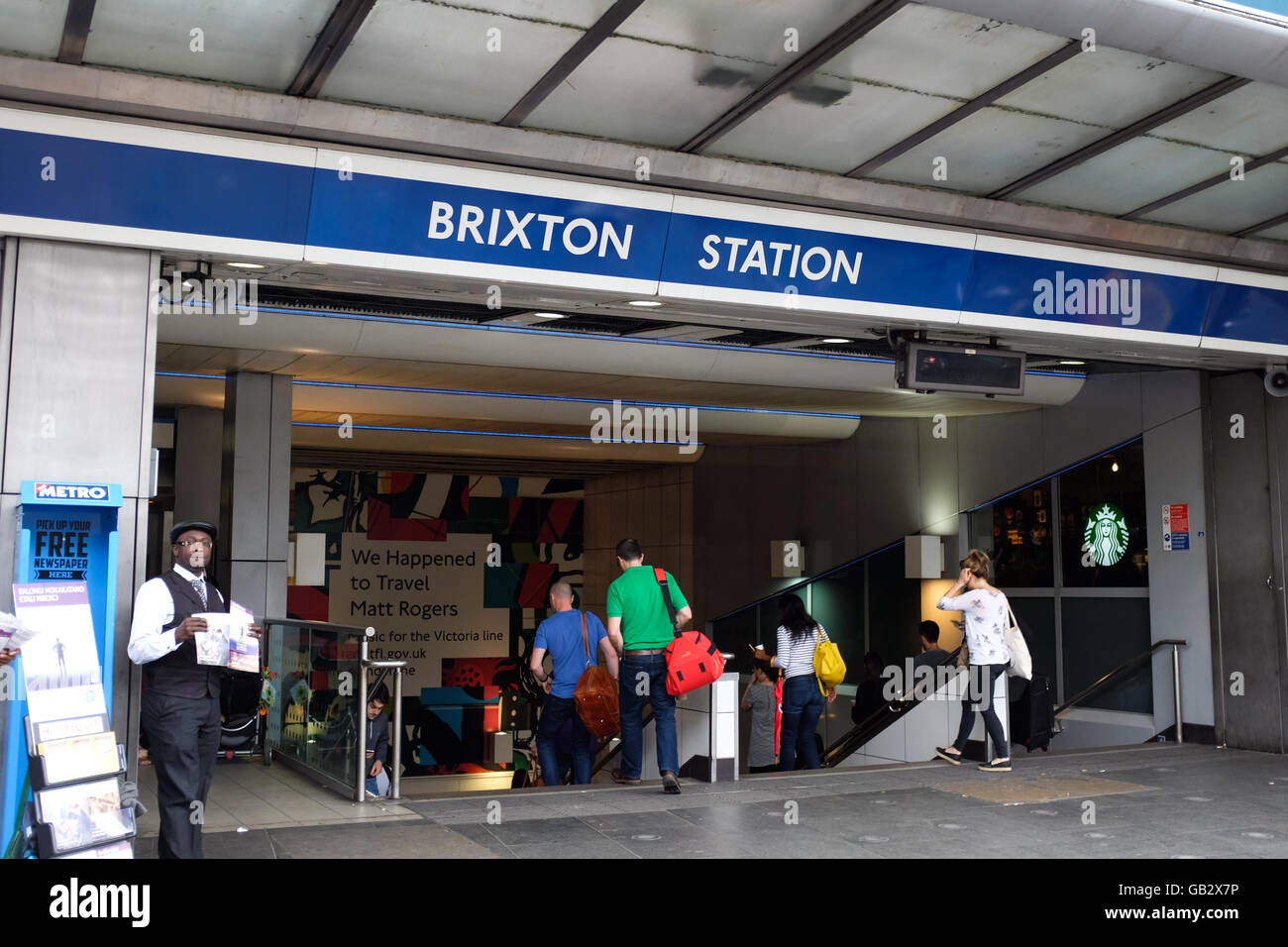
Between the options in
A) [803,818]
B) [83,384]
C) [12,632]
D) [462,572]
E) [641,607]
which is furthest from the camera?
[462,572]

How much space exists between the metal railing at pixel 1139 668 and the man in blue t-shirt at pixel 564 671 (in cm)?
547

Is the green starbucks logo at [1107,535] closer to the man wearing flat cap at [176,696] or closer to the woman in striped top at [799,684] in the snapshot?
the woman in striped top at [799,684]

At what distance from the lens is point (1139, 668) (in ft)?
36.5

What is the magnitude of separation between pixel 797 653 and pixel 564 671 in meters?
2.28

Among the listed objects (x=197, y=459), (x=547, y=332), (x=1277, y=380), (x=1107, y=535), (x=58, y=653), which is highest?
(x=547, y=332)

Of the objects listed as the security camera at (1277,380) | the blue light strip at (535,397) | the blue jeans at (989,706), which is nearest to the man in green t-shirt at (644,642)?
the blue jeans at (989,706)

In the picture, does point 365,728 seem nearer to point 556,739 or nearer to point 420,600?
point 556,739

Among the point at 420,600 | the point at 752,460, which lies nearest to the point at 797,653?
the point at 752,460

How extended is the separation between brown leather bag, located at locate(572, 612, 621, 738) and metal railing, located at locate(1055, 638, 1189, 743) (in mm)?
5467

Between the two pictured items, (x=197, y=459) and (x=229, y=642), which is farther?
(x=197, y=459)

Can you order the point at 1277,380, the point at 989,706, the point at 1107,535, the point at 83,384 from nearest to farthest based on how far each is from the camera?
the point at 83,384 < the point at 989,706 < the point at 1277,380 < the point at 1107,535

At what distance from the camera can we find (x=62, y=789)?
14.9 ft

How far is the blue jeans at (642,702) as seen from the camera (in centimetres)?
773
